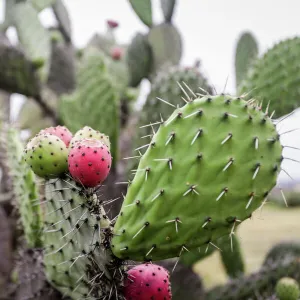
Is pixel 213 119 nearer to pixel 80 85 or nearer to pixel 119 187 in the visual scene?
pixel 119 187

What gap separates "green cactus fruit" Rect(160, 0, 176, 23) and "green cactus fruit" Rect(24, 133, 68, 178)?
147 cm

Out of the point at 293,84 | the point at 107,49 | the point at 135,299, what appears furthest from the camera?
the point at 107,49

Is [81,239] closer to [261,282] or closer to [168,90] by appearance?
[168,90]

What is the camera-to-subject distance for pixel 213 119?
0.83 meters

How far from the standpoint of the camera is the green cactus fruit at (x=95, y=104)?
6.47 feet

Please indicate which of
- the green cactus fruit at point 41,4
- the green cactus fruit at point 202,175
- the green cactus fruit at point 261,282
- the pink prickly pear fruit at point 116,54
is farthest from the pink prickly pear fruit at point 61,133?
the pink prickly pear fruit at point 116,54

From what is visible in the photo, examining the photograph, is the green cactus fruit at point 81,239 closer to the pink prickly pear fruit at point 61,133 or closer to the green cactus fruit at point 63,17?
the pink prickly pear fruit at point 61,133

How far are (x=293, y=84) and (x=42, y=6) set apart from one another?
4.49 feet

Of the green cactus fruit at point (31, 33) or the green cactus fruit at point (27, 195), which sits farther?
the green cactus fruit at point (31, 33)

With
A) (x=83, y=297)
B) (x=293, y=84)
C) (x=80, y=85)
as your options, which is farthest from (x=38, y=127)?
(x=83, y=297)

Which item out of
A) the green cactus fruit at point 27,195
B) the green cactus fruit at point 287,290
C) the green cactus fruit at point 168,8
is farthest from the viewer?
the green cactus fruit at point 168,8

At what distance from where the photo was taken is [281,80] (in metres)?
1.68

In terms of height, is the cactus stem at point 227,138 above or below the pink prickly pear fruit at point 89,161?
above

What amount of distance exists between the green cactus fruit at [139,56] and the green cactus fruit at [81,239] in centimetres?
163
